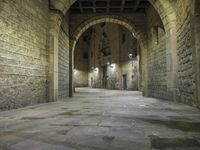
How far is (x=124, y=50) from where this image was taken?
21.0 m

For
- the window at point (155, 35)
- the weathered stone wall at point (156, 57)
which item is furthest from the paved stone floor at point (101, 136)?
the window at point (155, 35)

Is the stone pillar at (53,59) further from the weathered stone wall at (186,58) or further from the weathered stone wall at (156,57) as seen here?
the weathered stone wall at (186,58)

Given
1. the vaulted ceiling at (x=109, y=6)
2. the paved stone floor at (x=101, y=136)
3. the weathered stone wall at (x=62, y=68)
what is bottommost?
the paved stone floor at (x=101, y=136)

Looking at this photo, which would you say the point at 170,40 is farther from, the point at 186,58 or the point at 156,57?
the point at 156,57

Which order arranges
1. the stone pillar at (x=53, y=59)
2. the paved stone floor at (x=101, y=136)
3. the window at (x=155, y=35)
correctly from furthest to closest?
A: the window at (x=155, y=35)
the stone pillar at (x=53, y=59)
the paved stone floor at (x=101, y=136)

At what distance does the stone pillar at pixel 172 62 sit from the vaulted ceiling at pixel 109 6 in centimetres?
349

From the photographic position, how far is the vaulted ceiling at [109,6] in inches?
394

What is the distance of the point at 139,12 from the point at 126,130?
30.3ft

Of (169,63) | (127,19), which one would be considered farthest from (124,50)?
(169,63)

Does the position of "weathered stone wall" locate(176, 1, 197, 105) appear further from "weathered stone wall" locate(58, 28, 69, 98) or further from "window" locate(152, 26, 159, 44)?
"weathered stone wall" locate(58, 28, 69, 98)

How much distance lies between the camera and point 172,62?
23.0ft

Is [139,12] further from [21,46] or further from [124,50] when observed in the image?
[124,50]

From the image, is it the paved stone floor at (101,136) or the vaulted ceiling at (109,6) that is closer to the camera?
the paved stone floor at (101,136)

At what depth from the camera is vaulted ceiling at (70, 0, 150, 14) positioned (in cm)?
1001
